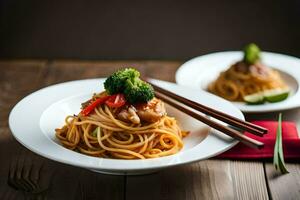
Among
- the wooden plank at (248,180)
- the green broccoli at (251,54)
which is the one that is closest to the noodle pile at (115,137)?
the wooden plank at (248,180)

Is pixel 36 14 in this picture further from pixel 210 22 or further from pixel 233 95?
pixel 233 95

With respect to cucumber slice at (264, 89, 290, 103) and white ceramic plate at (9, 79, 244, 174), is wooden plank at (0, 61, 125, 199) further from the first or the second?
cucumber slice at (264, 89, 290, 103)

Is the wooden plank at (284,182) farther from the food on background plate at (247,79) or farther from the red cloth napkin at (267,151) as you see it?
the food on background plate at (247,79)

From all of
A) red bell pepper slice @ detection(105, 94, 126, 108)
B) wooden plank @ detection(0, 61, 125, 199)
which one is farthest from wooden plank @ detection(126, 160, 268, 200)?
red bell pepper slice @ detection(105, 94, 126, 108)

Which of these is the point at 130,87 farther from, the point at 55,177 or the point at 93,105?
the point at 55,177

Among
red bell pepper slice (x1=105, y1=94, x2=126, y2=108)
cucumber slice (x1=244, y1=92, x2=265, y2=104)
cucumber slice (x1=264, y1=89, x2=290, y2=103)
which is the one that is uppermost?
red bell pepper slice (x1=105, y1=94, x2=126, y2=108)

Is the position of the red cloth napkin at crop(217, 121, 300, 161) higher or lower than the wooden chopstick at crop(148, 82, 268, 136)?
lower

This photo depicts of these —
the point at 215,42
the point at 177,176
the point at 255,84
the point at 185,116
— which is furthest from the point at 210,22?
the point at 177,176
